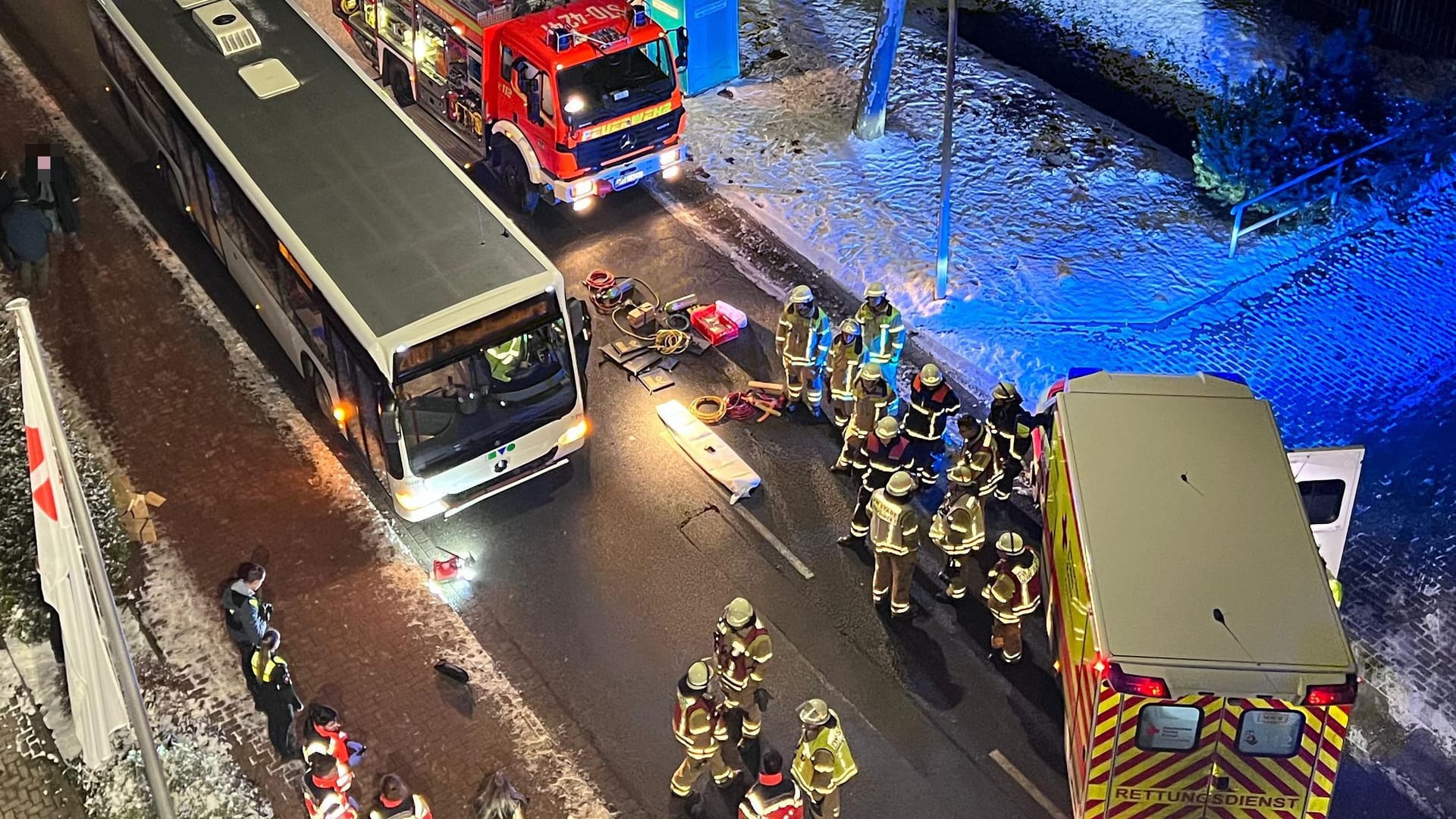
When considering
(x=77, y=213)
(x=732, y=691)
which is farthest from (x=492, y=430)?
(x=77, y=213)

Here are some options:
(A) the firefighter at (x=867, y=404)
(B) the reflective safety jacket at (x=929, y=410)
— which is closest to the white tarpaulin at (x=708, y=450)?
(A) the firefighter at (x=867, y=404)

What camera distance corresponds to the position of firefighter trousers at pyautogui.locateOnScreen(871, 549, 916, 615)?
11844 millimetres

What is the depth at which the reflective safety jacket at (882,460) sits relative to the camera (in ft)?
40.0

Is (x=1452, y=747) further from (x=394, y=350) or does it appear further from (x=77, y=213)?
(x=77, y=213)

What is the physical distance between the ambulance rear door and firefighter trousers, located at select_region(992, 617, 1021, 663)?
235 cm

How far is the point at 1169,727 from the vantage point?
9.38 meters

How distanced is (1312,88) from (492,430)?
417 inches

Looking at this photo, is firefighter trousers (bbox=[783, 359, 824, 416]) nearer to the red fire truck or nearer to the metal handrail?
the red fire truck

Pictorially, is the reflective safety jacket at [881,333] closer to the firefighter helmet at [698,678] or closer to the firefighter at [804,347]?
the firefighter at [804,347]

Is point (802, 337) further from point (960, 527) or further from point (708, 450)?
point (960, 527)

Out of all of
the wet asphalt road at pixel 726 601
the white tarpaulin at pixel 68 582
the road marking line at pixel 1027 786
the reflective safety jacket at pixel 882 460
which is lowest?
the road marking line at pixel 1027 786

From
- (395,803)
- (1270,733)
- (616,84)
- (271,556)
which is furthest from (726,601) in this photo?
(616,84)

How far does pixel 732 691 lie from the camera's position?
35.3 ft

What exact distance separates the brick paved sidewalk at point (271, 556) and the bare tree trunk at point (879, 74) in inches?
312
